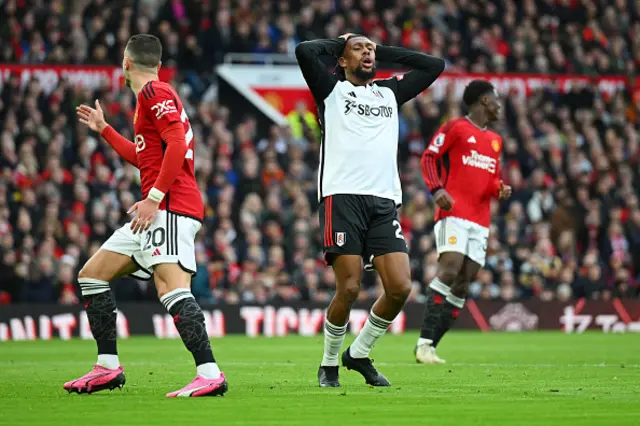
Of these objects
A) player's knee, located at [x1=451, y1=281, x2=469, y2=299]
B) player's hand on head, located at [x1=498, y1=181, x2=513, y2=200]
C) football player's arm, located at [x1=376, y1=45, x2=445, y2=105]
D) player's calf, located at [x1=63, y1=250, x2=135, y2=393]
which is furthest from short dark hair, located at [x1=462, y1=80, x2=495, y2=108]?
player's calf, located at [x1=63, y1=250, x2=135, y2=393]

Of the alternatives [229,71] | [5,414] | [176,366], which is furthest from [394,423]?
[229,71]

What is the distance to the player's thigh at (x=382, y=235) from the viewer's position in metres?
9.39

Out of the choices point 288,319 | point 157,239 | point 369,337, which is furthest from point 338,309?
point 288,319

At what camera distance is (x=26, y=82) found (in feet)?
78.0

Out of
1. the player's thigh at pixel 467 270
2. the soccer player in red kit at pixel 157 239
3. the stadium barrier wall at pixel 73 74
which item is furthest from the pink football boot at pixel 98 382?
the stadium barrier wall at pixel 73 74

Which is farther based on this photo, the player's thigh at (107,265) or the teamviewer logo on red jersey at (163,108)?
the player's thigh at (107,265)

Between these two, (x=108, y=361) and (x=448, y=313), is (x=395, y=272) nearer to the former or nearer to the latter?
(x=108, y=361)

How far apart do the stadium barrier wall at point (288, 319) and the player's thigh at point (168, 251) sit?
11256 mm

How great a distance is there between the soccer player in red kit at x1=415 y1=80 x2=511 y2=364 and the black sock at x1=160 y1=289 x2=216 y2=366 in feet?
15.8

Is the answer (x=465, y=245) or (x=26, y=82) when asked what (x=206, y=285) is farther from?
(x=465, y=245)

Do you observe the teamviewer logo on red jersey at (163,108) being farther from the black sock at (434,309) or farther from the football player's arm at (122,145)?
the black sock at (434,309)

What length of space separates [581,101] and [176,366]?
694 inches

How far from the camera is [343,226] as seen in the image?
933cm

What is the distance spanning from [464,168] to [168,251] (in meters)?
5.45
